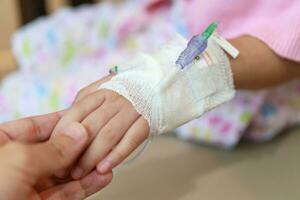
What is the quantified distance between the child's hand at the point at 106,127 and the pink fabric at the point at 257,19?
0.27m

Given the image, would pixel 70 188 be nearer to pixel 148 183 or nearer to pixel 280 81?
pixel 148 183

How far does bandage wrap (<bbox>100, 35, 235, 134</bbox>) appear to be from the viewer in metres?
0.66

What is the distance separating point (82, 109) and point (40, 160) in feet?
0.36

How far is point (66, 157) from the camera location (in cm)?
60

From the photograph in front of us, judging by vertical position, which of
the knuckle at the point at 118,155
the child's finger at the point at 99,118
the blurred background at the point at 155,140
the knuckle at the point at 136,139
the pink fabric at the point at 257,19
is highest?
the pink fabric at the point at 257,19

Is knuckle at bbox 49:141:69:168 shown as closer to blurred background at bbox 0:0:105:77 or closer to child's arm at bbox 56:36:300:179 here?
child's arm at bbox 56:36:300:179

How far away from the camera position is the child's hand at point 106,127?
0.63 m

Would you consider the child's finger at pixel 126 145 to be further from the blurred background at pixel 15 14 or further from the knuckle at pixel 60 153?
the blurred background at pixel 15 14

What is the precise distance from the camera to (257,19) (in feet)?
2.94

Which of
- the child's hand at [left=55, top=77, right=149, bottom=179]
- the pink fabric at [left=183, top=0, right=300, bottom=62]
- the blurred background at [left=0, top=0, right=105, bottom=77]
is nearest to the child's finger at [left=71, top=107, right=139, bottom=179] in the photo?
the child's hand at [left=55, top=77, right=149, bottom=179]

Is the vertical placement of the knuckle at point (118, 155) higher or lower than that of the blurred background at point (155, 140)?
higher

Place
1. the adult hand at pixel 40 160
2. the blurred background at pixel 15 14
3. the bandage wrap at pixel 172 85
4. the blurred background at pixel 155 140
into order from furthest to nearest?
the blurred background at pixel 15 14, the blurred background at pixel 155 140, the bandage wrap at pixel 172 85, the adult hand at pixel 40 160

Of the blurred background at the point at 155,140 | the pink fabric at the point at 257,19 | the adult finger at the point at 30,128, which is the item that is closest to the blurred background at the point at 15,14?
the blurred background at the point at 155,140

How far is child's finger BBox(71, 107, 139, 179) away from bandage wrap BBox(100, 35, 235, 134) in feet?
0.05
